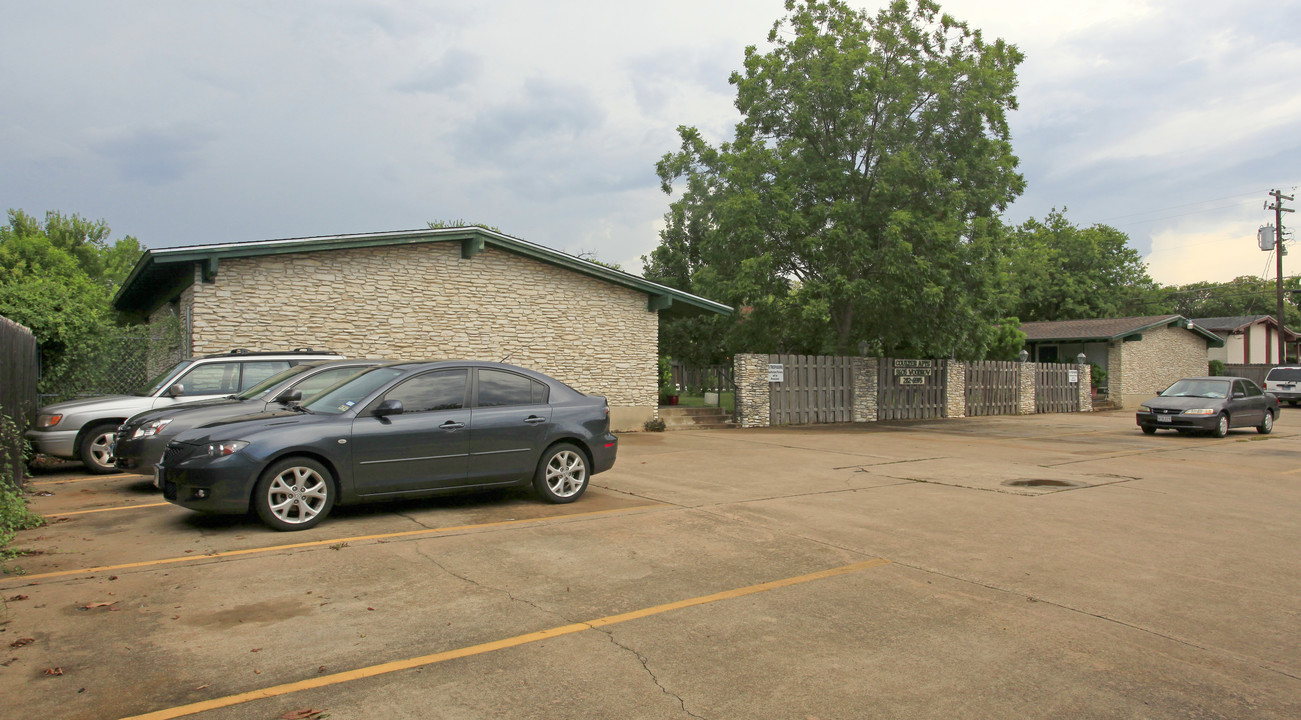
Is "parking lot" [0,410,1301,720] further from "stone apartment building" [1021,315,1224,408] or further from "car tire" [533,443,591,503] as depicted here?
"stone apartment building" [1021,315,1224,408]

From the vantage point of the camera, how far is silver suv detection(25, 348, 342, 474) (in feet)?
34.9

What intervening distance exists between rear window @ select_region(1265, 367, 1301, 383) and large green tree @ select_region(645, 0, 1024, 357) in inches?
837

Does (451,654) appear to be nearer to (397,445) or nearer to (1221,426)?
(397,445)

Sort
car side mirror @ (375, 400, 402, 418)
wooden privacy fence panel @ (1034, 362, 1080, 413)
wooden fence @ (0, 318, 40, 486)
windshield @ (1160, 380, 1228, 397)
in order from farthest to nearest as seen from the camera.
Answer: wooden privacy fence panel @ (1034, 362, 1080, 413) < windshield @ (1160, 380, 1228, 397) < wooden fence @ (0, 318, 40, 486) < car side mirror @ (375, 400, 402, 418)

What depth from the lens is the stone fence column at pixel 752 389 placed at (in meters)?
21.0

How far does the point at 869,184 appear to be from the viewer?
24094 millimetres

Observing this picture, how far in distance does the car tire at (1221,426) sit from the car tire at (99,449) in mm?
22565

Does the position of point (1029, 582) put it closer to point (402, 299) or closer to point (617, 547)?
point (617, 547)

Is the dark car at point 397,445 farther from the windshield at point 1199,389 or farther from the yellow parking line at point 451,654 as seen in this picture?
the windshield at point 1199,389

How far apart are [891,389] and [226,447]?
21.5 meters

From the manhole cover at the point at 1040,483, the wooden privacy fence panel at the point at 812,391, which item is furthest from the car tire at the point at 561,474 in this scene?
the wooden privacy fence panel at the point at 812,391

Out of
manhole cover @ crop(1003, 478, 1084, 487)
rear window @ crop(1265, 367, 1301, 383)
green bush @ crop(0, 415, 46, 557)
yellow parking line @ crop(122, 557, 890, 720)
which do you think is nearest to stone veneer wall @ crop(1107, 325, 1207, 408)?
rear window @ crop(1265, 367, 1301, 383)

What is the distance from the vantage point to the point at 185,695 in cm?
375

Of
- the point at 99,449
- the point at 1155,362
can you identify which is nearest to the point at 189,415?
the point at 99,449
